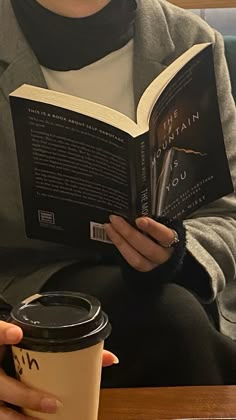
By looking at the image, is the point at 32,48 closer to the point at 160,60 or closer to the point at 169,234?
the point at 160,60

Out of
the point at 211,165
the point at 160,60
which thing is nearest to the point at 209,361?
the point at 211,165

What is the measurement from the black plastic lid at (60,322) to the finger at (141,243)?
264mm

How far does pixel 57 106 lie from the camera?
964 mm

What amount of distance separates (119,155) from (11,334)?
1.05 feet

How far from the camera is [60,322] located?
2.44 ft

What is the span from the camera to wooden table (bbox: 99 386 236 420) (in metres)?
0.91

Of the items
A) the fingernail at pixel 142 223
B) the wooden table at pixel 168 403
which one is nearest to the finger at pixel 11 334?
the wooden table at pixel 168 403

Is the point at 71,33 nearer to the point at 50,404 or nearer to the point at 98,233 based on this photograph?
the point at 98,233

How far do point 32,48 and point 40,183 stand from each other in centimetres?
31

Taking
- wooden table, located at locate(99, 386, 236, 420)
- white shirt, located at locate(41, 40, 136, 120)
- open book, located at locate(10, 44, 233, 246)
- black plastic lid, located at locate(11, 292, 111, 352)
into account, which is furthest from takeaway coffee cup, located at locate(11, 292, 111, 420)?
white shirt, located at locate(41, 40, 136, 120)

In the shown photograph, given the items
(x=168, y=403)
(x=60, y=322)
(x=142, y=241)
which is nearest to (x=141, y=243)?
(x=142, y=241)

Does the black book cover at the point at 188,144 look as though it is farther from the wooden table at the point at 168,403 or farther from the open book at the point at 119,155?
the wooden table at the point at 168,403

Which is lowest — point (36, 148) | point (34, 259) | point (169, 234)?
point (34, 259)

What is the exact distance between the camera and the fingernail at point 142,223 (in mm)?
1025
